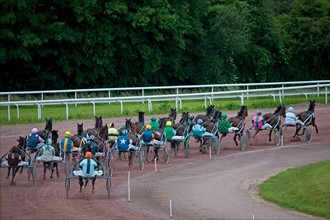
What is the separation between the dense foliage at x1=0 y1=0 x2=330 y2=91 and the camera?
48.3 m

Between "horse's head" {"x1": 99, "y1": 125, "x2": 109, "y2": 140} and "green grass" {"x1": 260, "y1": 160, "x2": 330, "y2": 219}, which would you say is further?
"horse's head" {"x1": 99, "y1": 125, "x2": 109, "y2": 140}

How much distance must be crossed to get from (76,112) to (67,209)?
18.5 metres

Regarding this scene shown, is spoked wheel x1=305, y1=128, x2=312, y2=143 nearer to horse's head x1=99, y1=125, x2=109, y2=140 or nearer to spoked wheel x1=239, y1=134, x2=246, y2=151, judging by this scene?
spoked wheel x1=239, y1=134, x2=246, y2=151

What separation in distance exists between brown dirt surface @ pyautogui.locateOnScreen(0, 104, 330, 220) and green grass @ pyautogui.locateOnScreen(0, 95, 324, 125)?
4.83 m

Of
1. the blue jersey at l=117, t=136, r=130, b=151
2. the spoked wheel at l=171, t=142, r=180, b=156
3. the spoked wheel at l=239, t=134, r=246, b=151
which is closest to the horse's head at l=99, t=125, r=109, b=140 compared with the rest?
the blue jersey at l=117, t=136, r=130, b=151

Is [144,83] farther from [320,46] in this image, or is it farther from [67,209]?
[67,209]

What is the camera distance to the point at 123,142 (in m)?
27.7

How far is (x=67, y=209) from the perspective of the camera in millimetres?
21734

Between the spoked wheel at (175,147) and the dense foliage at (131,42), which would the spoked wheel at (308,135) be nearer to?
the spoked wheel at (175,147)

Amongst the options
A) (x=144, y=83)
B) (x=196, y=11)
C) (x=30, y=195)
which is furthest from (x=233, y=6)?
(x=30, y=195)

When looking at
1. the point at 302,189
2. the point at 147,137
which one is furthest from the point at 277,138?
the point at 302,189

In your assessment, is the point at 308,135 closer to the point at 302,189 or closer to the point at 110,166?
the point at 110,166

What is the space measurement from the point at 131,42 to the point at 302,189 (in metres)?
28.1

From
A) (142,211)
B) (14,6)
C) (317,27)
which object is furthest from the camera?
(317,27)
